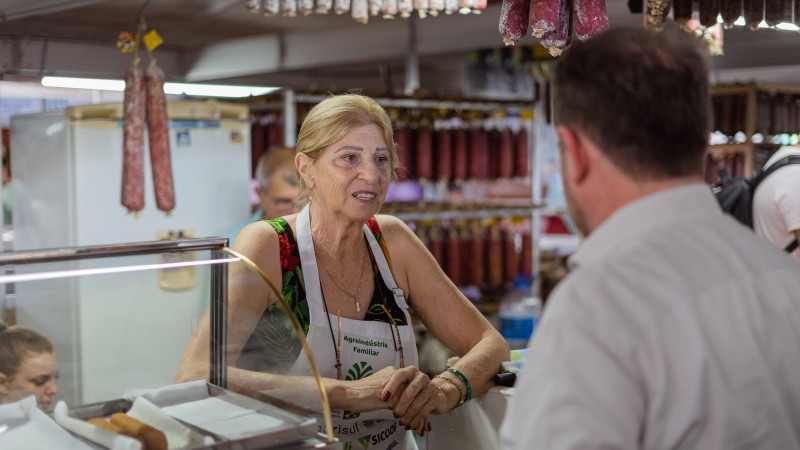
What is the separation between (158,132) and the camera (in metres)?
4.92

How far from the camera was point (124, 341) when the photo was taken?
209 centimetres

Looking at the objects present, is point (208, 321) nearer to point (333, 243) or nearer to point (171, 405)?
point (171, 405)

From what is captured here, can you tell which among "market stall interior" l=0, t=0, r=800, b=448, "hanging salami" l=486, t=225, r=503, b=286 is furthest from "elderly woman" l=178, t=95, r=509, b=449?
"hanging salami" l=486, t=225, r=503, b=286

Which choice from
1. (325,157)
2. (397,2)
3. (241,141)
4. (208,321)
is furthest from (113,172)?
(208,321)

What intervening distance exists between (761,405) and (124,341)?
1396mm

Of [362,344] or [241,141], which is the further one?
[241,141]

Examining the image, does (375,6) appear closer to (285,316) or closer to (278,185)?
(278,185)

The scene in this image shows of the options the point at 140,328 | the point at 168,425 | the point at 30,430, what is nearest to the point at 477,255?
the point at 140,328

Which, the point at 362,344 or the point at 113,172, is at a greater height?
the point at 113,172

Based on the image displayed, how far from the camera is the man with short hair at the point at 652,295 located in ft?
4.34

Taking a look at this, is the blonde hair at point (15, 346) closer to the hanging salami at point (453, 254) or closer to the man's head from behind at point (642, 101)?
the man's head from behind at point (642, 101)

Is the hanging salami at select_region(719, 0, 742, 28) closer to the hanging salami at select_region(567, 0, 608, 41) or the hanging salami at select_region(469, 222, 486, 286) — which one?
the hanging salami at select_region(567, 0, 608, 41)

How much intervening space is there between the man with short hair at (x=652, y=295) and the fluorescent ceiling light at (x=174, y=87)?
18.5 feet

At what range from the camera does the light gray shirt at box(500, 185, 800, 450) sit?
1313 mm
